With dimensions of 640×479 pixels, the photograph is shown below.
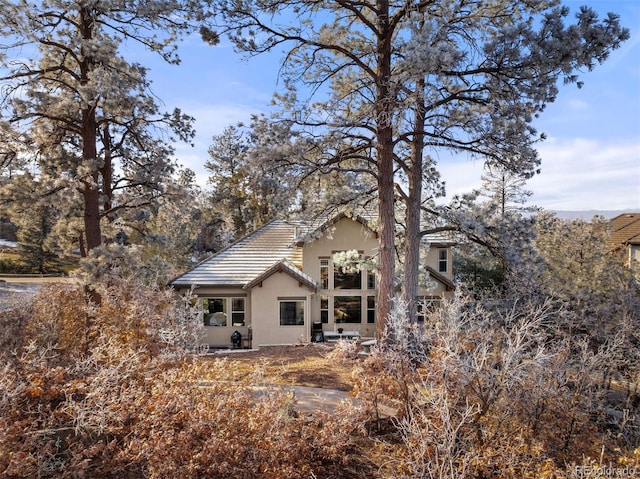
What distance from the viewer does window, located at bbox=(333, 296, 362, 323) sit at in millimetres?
17828

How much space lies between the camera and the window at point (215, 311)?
16891mm

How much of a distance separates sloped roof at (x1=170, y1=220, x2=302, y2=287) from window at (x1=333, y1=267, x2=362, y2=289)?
1973 millimetres

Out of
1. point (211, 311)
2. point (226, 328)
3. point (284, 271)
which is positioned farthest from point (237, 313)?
point (284, 271)

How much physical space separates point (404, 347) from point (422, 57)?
5102mm

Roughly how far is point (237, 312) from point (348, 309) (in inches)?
205

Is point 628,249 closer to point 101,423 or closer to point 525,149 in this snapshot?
point 525,149

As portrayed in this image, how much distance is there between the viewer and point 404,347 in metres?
5.88

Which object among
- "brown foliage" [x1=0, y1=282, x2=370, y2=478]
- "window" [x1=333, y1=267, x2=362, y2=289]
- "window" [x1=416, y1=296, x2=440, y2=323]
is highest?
"window" [x1=333, y1=267, x2=362, y2=289]

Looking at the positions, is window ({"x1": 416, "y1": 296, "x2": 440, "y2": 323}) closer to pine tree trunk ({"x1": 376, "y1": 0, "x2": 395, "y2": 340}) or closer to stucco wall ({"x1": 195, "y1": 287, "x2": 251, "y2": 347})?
pine tree trunk ({"x1": 376, "y1": 0, "x2": 395, "y2": 340})

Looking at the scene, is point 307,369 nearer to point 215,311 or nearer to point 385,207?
point 385,207

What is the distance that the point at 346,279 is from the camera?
1783 centimetres

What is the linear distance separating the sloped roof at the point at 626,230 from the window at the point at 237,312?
92.8 feet

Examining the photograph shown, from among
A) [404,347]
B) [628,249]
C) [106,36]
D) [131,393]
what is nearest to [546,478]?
[404,347]

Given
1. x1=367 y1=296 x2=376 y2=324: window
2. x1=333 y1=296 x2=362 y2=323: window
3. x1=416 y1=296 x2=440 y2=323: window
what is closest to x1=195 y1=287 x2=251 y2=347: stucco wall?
x1=333 y1=296 x2=362 y2=323: window
